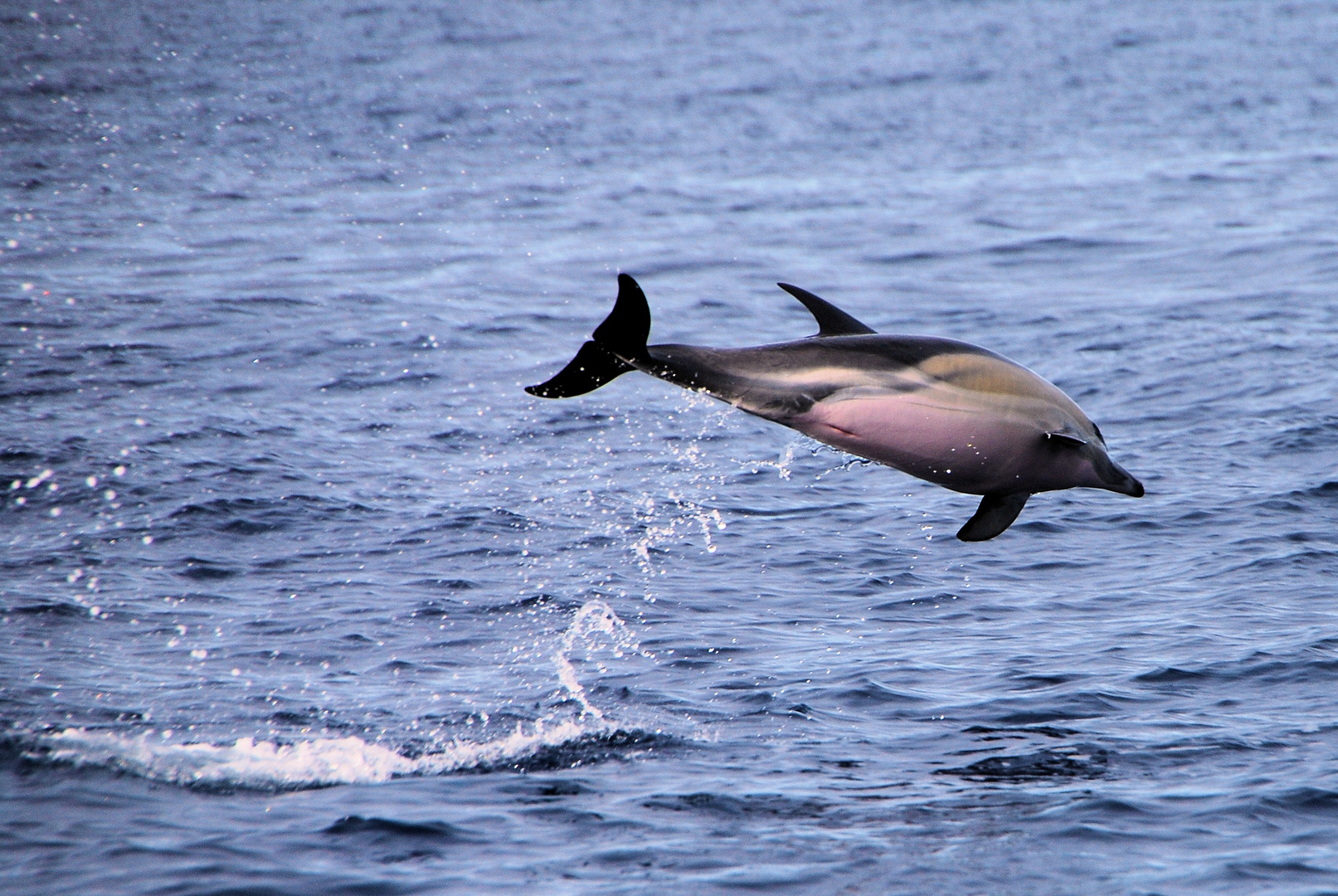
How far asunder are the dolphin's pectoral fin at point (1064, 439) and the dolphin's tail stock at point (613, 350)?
1851 millimetres

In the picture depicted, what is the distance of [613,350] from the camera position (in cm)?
718

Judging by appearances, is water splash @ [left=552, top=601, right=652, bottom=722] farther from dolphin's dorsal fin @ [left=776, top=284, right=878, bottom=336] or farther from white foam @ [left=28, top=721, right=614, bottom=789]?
dolphin's dorsal fin @ [left=776, top=284, right=878, bottom=336]

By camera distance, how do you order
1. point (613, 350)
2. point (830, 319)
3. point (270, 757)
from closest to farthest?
point (613, 350)
point (830, 319)
point (270, 757)

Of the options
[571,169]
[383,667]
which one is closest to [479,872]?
[383,667]

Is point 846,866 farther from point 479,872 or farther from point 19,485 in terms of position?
point 19,485

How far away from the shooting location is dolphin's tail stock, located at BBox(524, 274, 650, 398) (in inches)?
279

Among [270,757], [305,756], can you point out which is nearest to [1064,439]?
[305,756]

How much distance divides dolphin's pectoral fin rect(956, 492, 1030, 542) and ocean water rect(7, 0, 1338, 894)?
1.46 metres

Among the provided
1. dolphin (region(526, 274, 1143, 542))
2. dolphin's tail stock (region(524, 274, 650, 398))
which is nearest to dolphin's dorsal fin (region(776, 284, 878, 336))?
dolphin (region(526, 274, 1143, 542))

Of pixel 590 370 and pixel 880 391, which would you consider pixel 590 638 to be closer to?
pixel 590 370

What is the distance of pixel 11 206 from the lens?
22984mm

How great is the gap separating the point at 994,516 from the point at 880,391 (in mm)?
1036

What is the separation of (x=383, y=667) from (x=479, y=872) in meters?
2.84

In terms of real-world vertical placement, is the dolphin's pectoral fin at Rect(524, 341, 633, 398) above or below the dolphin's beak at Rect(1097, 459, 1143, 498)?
above
